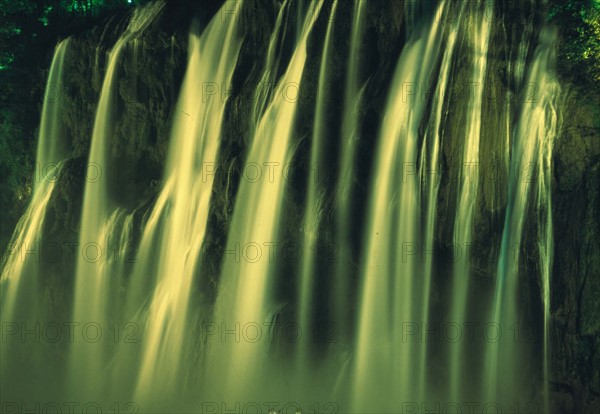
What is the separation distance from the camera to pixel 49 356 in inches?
523

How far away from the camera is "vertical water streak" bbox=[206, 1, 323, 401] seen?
11.8 metres

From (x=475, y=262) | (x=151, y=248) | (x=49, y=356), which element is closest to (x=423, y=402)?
(x=475, y=262)

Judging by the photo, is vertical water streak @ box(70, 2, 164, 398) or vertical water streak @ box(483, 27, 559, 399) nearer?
vertical water streak @ box(483, 27, 559, 399)

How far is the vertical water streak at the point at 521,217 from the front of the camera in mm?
10172

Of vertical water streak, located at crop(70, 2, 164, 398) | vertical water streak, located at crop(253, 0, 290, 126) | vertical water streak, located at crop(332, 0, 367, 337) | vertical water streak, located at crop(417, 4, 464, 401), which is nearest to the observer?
vertical water streak, located at crop(417, 4, 464, 401)

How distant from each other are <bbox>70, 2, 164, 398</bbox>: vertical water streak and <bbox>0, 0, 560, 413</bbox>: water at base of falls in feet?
0.12

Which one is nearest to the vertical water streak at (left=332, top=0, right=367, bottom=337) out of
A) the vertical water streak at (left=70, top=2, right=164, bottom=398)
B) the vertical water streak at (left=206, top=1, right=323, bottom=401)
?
the vertical water streak at (left=206, top=1, right=323, bottom=401)

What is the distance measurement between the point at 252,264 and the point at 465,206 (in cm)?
344

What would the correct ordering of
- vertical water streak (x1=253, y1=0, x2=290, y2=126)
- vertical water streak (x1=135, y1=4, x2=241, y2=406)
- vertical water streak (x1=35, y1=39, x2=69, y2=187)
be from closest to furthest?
vertical water streak (x1=135, y1=4, x2=241, y2=406), vertical water streak (x1=253, y1=0, x2=290, y2=126), vertical water streak (x1=35, y1=39, x2=69, y2=187)

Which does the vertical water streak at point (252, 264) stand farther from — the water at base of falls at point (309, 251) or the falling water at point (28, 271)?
the falling water at point (28, 271)

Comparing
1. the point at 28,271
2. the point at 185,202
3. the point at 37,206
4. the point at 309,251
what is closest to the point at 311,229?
the point at 309,251

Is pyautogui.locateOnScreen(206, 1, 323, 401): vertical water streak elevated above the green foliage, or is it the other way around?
the green foliage

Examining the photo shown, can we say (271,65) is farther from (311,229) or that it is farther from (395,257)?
(395,257)

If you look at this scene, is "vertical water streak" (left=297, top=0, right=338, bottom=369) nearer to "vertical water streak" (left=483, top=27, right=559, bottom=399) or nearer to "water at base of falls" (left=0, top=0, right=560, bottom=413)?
"water at base of falls" (left=0, top=0, right=560, bottom=413)
